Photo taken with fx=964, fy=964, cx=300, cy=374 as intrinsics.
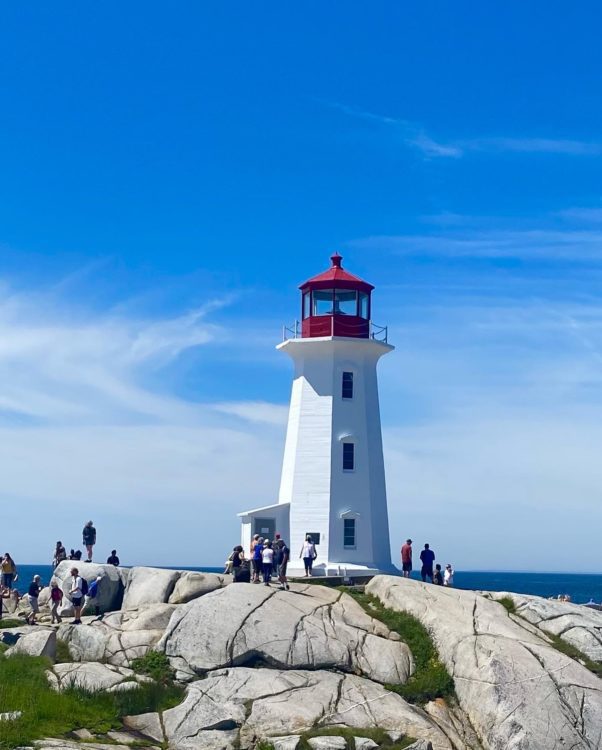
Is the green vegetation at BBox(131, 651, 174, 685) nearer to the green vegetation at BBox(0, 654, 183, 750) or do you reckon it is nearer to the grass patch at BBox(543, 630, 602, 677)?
the green vegetation at BBox(0, 654, 183, 750)

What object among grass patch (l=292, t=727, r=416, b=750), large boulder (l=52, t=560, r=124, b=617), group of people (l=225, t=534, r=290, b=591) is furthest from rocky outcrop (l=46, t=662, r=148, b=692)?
group of people (l=225, t=534, r=290, b=591)

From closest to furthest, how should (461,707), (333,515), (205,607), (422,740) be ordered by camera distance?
(422,740) < (461,707) < (205,607) < (333,515)

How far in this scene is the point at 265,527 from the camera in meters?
35.8

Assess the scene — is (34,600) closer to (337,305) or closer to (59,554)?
(59,554)

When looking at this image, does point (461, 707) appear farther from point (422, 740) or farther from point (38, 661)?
point (38, 661)

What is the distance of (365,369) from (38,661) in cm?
1738

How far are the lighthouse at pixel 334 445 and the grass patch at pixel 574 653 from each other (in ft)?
30.3

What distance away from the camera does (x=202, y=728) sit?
22.0m

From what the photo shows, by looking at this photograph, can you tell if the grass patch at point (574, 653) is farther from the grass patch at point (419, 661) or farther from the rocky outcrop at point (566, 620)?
the grass patch at point (419, 661)

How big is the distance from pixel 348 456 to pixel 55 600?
40.0ft

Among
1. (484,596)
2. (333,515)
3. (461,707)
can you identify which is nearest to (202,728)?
(461,707)

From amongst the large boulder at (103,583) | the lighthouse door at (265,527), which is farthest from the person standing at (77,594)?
the lighthouse door at (265,527)

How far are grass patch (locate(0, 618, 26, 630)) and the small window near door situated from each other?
1208 cm

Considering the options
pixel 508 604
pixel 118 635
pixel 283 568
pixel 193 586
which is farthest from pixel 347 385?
pixel 118 635
